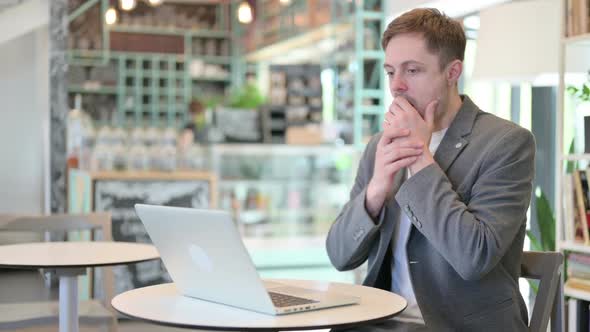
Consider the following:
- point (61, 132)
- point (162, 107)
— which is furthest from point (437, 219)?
point (162, 107)

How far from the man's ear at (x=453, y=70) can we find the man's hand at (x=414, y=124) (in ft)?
0.51

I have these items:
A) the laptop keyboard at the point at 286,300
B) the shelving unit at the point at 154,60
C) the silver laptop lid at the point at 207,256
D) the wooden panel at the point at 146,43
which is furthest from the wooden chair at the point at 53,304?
the wooden panel at the point at 146,43

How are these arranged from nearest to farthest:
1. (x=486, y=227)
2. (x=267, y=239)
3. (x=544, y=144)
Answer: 1. (x=486, y=227)
2. (x=544, y=144)
3. (x=267, y=239)

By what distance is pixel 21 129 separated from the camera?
1170 cm

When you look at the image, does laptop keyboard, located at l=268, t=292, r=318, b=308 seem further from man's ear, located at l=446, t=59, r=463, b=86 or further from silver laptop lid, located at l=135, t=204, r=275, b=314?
man's ear, located at l=446, t=59, r=463, b=86

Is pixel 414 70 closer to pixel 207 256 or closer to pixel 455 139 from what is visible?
pixel 455 139

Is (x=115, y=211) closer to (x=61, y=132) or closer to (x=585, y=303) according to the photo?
(x=61, y=132)

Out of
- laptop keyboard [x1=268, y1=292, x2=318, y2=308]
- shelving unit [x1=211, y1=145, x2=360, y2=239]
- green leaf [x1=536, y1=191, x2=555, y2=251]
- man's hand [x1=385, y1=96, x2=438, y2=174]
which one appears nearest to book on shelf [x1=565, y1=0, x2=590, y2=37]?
green leaf [x1=536, y1=191, x2=555, y2=251]

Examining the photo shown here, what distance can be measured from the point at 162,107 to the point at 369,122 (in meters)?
5.45

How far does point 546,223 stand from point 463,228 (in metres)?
2.21

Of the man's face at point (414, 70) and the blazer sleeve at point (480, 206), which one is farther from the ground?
the man's face at point (414, 70)

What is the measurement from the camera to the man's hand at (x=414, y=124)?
2.05 metres

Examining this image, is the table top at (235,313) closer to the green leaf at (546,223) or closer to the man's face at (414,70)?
the man's face at (414,70)

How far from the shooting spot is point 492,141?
6.97 feet
